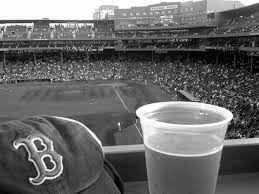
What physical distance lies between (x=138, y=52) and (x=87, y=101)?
60.0 ft

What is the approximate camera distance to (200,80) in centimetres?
2477

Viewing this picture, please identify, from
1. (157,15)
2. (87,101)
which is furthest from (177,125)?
(157,15)

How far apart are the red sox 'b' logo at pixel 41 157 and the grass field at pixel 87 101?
11426 mm

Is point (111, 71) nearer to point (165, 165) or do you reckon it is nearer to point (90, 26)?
point (90, 26)

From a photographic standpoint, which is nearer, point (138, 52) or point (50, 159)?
point (50, 159)

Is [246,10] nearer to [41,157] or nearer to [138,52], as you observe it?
[138,52]

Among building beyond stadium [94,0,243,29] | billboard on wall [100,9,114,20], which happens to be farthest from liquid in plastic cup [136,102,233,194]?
billboard on wall [100,9,114,20]

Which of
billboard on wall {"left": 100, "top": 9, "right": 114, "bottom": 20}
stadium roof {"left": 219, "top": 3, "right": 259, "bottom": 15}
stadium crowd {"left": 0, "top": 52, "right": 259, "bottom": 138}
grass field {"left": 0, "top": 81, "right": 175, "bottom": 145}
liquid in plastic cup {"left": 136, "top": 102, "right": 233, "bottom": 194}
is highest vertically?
billboard on wall {"left": 100, "top": 9, "right": 114, "bottom": 20}

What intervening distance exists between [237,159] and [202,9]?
3407 centimetres

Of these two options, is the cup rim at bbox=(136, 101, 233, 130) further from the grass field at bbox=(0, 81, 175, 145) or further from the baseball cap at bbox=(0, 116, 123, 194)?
the grass field at bbox=(0, 81, 175, 145)

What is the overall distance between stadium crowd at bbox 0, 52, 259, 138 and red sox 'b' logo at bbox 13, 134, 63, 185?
12824 mm

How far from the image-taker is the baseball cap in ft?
2.55

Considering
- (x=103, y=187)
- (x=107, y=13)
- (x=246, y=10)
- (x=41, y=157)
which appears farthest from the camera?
(x=107, y=13)

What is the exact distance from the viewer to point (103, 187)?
2.99 feet
